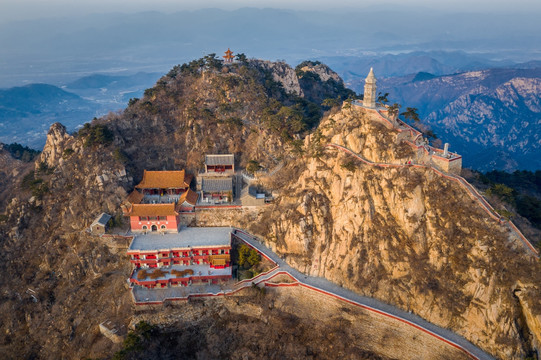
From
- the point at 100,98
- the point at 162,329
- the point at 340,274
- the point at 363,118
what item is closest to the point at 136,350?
the point at 162,329

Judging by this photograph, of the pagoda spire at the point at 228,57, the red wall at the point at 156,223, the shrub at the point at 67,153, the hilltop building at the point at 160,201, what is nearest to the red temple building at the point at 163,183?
the hilltop building at the point at 160,201

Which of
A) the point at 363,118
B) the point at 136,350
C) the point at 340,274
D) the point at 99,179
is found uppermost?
the point at 363,118

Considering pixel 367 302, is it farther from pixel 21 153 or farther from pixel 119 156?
pixel 21 153

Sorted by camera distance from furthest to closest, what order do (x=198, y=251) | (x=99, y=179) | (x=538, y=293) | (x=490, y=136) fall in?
(x=490, y=136)
(x=99, y=179)
(x=198, y=251)
(x=538, y=293)

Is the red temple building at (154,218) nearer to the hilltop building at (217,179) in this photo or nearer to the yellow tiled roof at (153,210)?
the yellow tiled roof at (153,210)

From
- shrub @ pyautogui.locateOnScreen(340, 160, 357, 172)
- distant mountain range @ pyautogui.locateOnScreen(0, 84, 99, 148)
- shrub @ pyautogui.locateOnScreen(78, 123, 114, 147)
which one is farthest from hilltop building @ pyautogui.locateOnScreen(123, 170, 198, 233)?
distant mountain range @ pyautogui.locateOnScreen(0, 84, 99, 148)

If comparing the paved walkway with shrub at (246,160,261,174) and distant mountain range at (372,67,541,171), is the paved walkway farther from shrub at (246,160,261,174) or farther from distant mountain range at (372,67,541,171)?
distant mountain range at (372,67,541,171)

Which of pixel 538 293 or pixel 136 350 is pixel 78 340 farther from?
pixel 538 293
